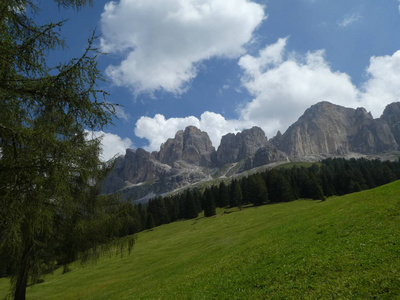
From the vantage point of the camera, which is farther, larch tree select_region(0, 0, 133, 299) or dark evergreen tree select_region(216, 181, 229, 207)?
dark evergreen tree select_region(216, 181, 229, 207)

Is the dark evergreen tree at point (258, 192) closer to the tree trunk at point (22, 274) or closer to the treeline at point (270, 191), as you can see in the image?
the treeline at point (270, 191)

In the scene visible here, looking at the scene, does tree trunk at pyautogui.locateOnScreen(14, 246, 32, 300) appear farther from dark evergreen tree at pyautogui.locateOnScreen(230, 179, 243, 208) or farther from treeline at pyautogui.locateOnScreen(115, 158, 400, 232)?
dark evergreen tree at pyautogui.locateOnScreen(230, 179, 243, 208)

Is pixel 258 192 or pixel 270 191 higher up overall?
pixel 258 192

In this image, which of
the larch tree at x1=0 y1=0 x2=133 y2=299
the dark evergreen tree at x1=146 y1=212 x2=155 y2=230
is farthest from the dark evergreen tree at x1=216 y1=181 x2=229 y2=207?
the larch tree at x1=0 y1=0 x2=133 y2=299

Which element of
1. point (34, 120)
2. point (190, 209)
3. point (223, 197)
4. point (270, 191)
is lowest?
point (190, 209)

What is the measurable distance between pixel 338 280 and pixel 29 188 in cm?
1194

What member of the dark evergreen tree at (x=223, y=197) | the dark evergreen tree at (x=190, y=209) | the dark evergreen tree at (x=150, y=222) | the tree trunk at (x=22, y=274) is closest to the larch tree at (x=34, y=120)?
the tree trunk at (x=22, y=274)

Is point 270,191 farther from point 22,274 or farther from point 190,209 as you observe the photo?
point 22,274

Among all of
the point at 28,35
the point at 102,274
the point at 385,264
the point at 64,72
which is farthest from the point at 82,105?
the point at 102,274

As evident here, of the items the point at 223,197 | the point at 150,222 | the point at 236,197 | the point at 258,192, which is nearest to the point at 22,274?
the point at 150,222

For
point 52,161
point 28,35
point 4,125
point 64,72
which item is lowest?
point 52,161

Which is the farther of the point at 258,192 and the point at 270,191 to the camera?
the point at 270,191

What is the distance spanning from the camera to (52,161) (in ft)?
22.3

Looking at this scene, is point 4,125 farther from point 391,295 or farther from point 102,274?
point 102,274
